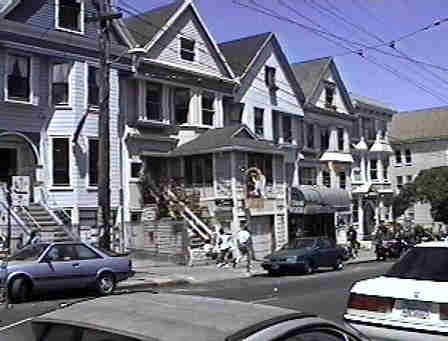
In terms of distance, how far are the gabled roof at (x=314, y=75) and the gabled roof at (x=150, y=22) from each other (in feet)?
40.7

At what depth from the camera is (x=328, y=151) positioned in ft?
151

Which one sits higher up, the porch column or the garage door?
the porch column

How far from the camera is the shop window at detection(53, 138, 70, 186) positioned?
2833cm

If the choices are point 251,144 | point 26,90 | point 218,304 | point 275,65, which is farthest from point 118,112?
point 218,304

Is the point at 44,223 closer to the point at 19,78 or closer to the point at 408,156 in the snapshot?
the point at 19,78

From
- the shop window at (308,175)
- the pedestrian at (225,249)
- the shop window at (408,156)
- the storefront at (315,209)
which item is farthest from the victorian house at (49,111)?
the shop window at (408,156)

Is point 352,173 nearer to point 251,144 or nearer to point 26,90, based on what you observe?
point 251,144

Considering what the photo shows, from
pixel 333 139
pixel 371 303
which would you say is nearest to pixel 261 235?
pixel 333 139

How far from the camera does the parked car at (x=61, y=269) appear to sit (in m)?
16.5

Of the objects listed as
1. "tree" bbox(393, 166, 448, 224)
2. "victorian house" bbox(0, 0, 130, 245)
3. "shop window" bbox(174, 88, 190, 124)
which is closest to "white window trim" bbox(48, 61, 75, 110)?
"victorian house" bbox(0, 0, 130, 245)

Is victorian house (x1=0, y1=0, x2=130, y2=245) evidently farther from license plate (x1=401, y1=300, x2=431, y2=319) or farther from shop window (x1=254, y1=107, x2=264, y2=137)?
license plate (x1=401, y1=300, x2=431, y2=319)

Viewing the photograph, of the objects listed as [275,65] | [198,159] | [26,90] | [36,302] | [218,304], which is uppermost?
[275,65]

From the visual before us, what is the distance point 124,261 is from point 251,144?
15942mm

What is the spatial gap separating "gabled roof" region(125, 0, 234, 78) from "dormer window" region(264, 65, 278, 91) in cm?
398
